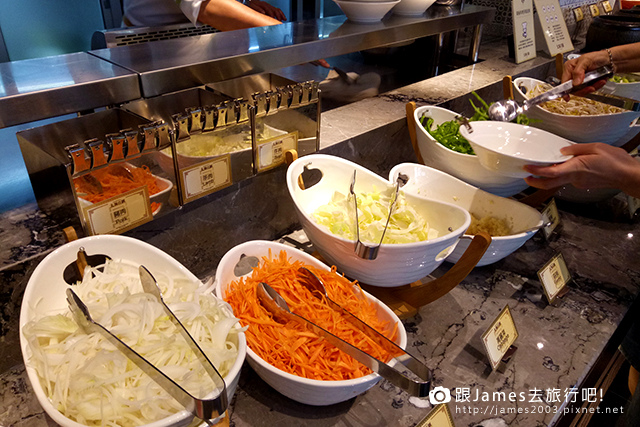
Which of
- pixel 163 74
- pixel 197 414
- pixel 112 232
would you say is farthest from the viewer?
pixel 163 74

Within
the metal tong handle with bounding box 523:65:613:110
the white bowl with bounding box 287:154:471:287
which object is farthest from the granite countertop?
the metal tong handle with bounding box 523:65:613:110

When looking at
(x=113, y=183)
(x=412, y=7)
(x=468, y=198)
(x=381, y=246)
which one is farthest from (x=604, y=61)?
(x=113, y=183)

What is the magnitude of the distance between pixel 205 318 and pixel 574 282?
3.64 ft

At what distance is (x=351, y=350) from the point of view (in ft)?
2.60

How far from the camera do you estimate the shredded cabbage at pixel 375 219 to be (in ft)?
3.63

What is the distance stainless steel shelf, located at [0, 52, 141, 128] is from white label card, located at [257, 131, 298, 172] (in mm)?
324

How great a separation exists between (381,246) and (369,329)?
0.19m

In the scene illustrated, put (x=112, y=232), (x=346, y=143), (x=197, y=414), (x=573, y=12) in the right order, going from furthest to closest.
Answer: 1. (x=573, y=12)
2. (x=346, y=143)
3. (x=112, y=232)
4. (x=197, y=414)

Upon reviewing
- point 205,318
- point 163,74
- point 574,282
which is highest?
point 163,74

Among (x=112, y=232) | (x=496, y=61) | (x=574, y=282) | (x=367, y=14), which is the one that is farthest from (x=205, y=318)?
(x=496, y=61)

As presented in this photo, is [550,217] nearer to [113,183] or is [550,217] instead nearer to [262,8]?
[113,183]

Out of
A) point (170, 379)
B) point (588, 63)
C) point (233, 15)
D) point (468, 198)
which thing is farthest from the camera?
point (588, 63)

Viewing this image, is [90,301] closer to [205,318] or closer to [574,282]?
[205,318]

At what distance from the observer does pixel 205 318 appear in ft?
2.65
